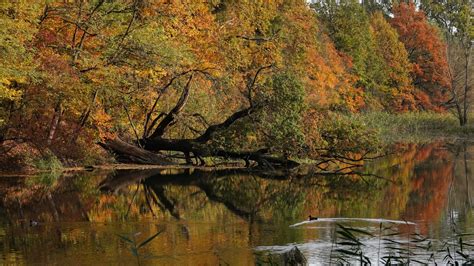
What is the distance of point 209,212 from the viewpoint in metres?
14.7

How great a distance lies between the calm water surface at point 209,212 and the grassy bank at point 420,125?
24.9 metres

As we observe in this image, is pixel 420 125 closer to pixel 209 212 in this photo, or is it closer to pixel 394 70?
pixel 394 70

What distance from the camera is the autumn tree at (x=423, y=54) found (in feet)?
192

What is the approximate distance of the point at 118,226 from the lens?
41.6 ft

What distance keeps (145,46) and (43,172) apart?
465cm

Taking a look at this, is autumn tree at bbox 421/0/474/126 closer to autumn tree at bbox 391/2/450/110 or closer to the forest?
autumn tree at bbox 391/2/450/110

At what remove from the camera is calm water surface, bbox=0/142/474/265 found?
33.9 feet

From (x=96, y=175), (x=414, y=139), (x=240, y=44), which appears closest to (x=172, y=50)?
(x=96, y=175)

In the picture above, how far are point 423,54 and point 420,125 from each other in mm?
9733

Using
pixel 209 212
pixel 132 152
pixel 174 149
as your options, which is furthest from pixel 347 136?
pixel 209 212

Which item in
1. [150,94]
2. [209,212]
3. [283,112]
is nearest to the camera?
[209,212]

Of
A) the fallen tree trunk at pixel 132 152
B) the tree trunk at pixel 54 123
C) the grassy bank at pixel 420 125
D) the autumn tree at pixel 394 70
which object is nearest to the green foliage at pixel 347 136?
the fallen tree trunk at pixel 132 152

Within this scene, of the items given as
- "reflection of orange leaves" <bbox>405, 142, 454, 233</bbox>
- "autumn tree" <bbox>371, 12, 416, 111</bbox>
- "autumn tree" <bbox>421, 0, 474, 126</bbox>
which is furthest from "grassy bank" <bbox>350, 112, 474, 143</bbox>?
"reflection of orange leaves" <bbox>405, 142, 454, 233</bbox>

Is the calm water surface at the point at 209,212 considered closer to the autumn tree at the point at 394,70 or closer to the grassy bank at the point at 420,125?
the grassy bank at the point at 420,125
